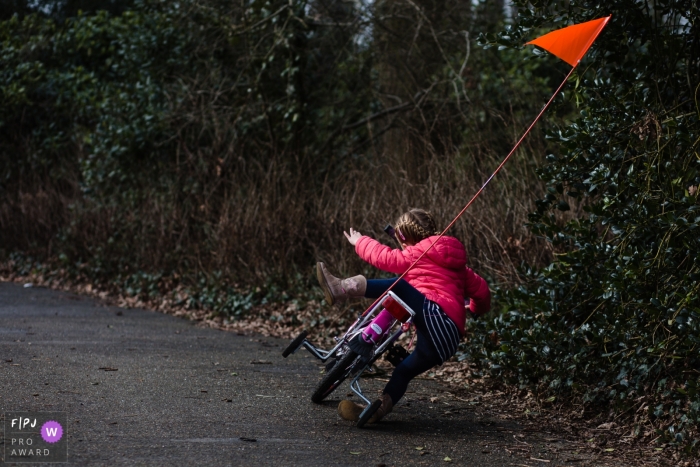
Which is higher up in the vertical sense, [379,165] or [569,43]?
[569,43]

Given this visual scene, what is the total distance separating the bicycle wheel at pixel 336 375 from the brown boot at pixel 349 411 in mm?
230

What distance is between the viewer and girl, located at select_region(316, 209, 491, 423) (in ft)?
18.4

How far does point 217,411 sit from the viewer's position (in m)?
5.84

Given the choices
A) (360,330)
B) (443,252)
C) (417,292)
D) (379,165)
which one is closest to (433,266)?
(443,252)

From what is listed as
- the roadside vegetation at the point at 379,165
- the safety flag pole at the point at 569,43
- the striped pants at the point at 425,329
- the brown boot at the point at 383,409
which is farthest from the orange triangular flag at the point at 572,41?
the brown boot at the point at 383,409

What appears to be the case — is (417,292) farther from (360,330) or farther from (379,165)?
(379,165)

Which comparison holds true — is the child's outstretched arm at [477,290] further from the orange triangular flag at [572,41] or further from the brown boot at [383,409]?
the orange triangular flag at [572,41]

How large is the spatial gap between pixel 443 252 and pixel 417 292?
0.34 m

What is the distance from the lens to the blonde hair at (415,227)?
5.86 m

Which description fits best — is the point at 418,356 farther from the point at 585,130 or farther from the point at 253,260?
the point at 253,260

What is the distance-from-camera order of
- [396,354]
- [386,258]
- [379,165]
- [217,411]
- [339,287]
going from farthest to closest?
1. [379,165]
2. [396,354]
3. [217,411]
4. [386,258]
5. [339,287]

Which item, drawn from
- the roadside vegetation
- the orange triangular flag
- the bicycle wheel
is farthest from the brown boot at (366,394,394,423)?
the orange triangular flag

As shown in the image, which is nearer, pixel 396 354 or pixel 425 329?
pixel 425 329

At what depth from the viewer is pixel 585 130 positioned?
6.26 meters
